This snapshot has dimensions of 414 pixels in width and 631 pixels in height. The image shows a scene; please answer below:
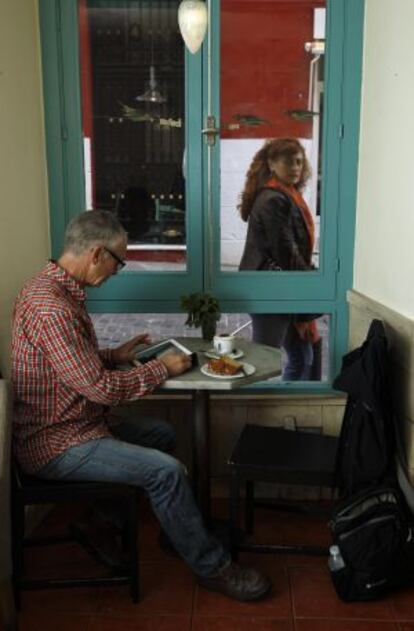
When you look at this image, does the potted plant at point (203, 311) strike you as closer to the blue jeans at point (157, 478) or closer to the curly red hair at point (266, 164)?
the curly red hair at point (266, 164)

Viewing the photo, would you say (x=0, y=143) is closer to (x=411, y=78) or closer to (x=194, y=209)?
(x=194, y=209)

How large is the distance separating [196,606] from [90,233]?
51.3 inches

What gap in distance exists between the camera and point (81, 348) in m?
1.89

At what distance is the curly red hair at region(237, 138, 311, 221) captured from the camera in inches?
104

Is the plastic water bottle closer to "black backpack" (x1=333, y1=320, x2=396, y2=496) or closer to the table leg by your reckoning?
"black backpack" (x1=333, y1=320, x2=396, y2=496)

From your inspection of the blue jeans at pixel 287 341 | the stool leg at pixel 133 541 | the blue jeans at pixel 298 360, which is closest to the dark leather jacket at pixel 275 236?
the blue jeans at pixel 287 341

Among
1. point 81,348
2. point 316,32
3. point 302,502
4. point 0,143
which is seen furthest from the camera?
point 302,502

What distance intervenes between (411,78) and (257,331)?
3.97 feet

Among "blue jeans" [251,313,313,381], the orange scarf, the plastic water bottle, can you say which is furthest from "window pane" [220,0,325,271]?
the plastic water bottle

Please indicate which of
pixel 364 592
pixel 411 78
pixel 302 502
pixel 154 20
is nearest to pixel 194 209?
pixel 154 20

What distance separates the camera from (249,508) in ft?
8.21

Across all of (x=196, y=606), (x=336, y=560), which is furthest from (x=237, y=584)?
(x=336, y=560)

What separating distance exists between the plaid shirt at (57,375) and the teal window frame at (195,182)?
71 centimetres

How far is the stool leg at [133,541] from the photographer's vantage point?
6.65 feet
